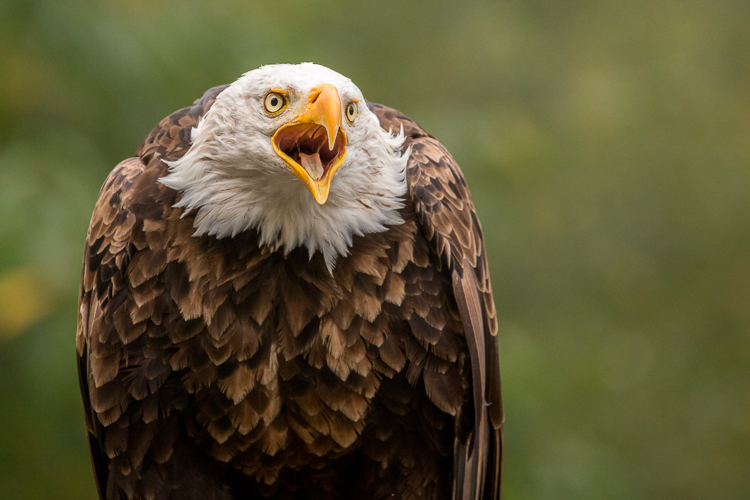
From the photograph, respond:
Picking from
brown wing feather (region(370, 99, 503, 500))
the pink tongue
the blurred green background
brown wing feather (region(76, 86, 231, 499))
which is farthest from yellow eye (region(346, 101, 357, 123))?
the blurred green background

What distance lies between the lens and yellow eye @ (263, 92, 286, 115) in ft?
6.50

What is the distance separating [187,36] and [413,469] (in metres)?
2.50

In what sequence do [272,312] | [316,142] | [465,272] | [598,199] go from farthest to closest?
[598,199] < [465,272] < [272,312] < [316,142]

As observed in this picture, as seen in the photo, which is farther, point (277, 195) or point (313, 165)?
point (277, 195)

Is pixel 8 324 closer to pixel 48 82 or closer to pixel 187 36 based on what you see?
pixel 48 82

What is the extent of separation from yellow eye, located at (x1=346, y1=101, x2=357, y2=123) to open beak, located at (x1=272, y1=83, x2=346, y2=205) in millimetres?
76

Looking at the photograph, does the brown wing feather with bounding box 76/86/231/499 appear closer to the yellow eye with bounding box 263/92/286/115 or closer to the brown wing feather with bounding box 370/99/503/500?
the yellow eye with bounding box 263/92/286/115

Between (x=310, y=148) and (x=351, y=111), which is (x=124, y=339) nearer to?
(x=310, y=148)

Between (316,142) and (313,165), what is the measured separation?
0.15 m

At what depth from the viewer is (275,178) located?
6.66ft

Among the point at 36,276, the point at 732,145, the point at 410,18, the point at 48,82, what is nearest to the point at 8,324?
the point at 36,276

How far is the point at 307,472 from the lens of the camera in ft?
8.04

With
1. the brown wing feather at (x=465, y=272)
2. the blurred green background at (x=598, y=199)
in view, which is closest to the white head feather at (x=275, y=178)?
the brown wing feather at (x=465, y=272)

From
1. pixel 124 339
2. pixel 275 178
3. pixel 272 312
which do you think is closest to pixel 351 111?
pixel 275 178
